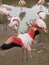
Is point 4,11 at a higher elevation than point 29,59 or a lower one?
higher

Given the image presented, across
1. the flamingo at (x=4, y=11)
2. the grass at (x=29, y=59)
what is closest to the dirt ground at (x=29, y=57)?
the grass at (x=29, y=59)

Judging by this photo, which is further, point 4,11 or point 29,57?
point 4,11

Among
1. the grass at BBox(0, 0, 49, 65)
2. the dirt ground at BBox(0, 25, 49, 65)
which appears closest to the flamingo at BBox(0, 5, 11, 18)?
the grass at BBox(0, 0, 49, 65)

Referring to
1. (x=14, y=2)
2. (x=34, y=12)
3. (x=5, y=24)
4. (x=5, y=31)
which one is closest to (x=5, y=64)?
(x=5, y=31)

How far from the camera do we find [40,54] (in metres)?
5.67

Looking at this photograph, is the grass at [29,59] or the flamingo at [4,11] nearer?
the grass at [29,59]

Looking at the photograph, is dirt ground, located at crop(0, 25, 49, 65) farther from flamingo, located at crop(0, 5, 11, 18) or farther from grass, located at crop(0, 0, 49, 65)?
flamingo, located at crop(0, 5, 11, 18)

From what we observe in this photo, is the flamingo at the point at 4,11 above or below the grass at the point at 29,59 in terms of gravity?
above

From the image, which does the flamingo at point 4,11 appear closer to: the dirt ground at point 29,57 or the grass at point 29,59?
the grass at point 29,59

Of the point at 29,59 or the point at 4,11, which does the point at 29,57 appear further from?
the point at 4,11

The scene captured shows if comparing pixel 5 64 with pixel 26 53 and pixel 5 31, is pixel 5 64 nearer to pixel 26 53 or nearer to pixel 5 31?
pixel 26 53

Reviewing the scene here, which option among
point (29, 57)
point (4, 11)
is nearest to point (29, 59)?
point (29, 57)

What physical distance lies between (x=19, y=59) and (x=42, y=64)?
1.52 feet

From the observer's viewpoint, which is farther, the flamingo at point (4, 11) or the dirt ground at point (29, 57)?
the flamingo at point (4, 11)
